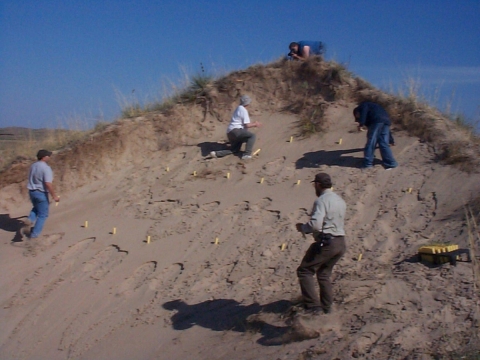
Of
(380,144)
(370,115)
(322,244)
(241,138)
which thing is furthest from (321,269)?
(241,138)

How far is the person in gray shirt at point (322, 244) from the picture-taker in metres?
5.66

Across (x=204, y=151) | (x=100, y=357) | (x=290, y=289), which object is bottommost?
(x=100, y=357)

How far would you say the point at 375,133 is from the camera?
9.10m

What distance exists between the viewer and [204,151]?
11.5m

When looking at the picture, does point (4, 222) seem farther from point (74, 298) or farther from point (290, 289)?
point (290, 289)

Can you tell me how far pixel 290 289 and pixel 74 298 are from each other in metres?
3.39

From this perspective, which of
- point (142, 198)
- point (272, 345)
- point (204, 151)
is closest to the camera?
point (272, 345)

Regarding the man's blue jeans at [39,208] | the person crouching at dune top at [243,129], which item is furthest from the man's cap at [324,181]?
the man's blue jeans at [39,208]

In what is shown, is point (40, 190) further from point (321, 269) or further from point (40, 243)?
point (321, 269)

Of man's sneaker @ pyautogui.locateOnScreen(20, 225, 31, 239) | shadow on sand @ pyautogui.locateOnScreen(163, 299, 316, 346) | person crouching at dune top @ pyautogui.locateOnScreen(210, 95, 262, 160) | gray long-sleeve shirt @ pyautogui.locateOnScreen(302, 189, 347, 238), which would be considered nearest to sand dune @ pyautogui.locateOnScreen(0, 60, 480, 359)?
shadow on sand @ pyautogui.locateOnScreen(163, 299, 316, 346)

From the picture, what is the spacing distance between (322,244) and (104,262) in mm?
4496

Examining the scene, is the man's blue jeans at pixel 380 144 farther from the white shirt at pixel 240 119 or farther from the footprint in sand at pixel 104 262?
the footprint in sand at pixel 104 262

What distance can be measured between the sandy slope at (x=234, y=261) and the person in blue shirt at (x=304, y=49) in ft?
4.63

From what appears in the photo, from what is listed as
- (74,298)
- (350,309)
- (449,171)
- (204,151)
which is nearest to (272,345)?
(350,309)
